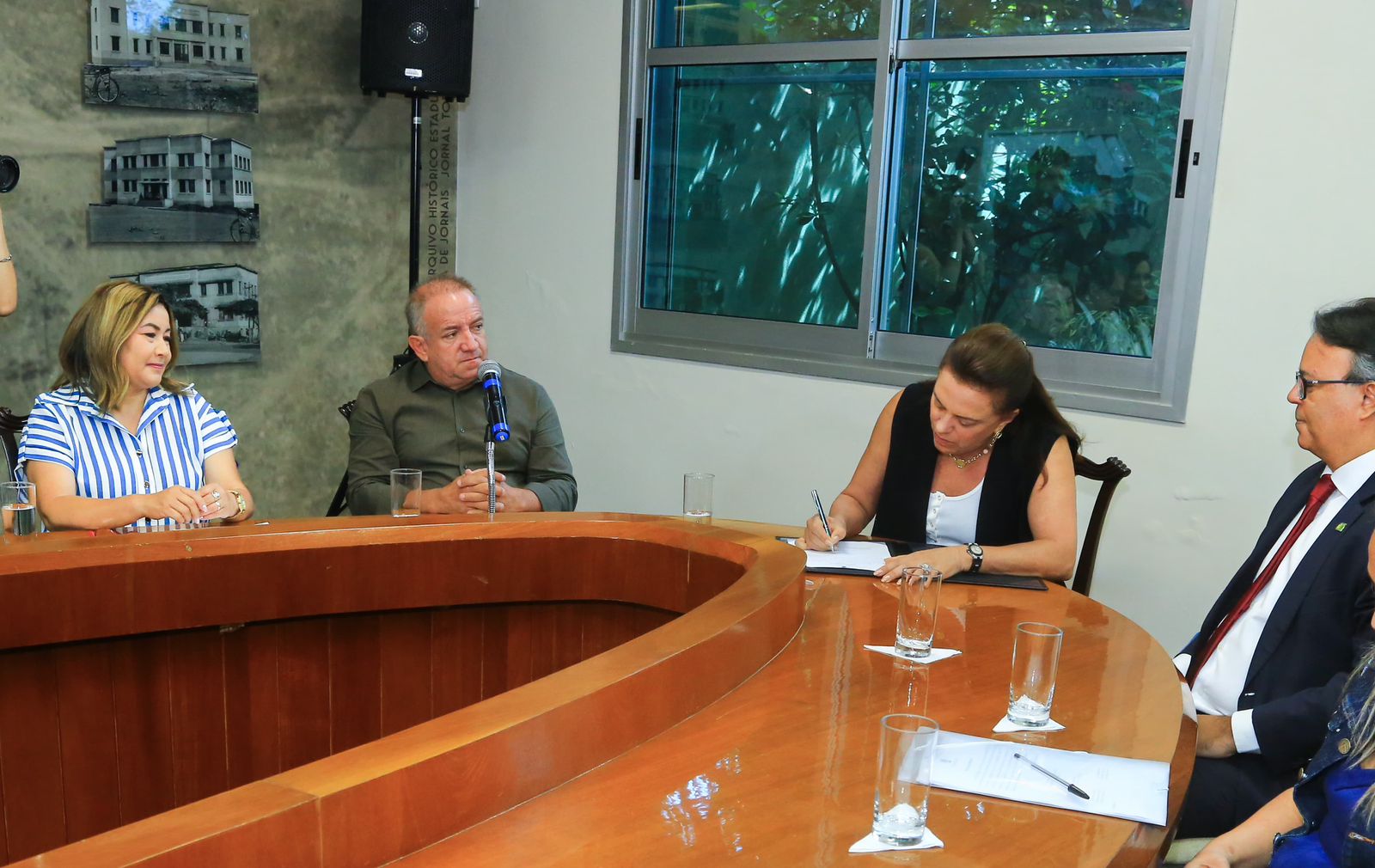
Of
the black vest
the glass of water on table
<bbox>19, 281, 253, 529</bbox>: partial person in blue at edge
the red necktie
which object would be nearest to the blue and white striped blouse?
<bbox>19, 281, 253, 529</bbox>: partial person in blue at edge

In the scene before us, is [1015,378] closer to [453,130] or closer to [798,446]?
[798,446]

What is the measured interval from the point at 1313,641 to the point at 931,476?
101 centimetres

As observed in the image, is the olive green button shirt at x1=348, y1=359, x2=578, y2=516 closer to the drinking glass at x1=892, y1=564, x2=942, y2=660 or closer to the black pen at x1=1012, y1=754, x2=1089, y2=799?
the drinking glass at x1=892, y1=564, x2=942, y2=660

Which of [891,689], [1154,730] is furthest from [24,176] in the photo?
[1154,730]

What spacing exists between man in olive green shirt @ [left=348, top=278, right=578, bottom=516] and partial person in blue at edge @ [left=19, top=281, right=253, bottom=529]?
468 mm

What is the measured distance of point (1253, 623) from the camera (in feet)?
7.31

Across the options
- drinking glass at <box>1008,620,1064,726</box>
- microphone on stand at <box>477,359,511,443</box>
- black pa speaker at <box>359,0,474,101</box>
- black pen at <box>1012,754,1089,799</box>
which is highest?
black pa speaker at <box>359,0,474,101</box>

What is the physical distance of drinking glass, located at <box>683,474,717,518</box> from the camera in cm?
256

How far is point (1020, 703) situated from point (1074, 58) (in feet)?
8.54

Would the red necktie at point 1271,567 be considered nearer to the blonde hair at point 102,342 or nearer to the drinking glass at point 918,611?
the drinking glass at point 918,611

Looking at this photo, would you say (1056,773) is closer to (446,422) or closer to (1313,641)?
(1313,641)

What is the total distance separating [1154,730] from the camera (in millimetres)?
1719

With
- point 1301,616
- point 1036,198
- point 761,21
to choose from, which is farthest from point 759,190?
point 1301,616

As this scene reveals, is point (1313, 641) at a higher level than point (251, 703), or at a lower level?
higher
